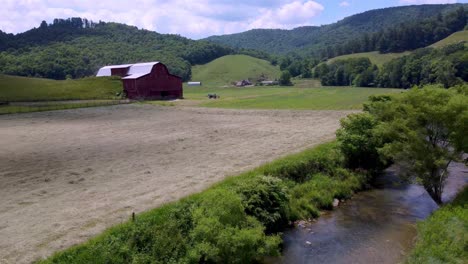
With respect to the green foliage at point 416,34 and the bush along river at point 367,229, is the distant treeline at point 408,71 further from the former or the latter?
the bush along river at point 367,229

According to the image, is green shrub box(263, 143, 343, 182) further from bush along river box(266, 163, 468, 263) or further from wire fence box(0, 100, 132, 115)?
wire fence box(0, 100, 132, 115)

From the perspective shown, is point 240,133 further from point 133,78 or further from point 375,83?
point 375,83

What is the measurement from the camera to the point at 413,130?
2302 centimetres

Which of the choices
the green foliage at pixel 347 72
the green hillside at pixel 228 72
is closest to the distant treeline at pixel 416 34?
the green foliage at pixel 347 72

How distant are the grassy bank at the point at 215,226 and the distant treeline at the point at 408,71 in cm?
7499

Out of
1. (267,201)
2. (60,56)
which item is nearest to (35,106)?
(267,201)

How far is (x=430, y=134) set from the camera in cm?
2291

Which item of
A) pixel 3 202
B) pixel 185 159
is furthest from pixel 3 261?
pixel 185 159

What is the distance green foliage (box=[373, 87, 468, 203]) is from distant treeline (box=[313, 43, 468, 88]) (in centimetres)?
6921

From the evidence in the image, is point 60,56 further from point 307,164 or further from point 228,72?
point 307,164

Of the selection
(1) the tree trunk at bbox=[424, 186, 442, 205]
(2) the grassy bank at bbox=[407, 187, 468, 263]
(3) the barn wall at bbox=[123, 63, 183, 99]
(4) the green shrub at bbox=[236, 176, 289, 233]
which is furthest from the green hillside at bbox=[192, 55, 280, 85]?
(2) the grassy bank at bbox=[407, 187, 468, 263]

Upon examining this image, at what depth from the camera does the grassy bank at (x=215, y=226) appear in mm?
14447

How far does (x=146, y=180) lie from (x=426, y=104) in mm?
16271

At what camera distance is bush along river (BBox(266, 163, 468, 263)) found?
18.1 metres
